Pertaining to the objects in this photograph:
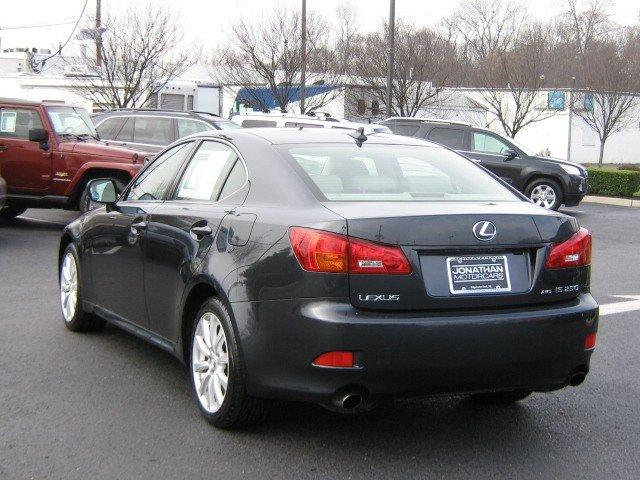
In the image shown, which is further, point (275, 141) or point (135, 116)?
point (135, 116)

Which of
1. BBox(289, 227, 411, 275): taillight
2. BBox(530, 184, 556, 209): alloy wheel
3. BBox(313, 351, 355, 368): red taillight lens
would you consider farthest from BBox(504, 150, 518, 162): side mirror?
BBox(313, 351, 355, 368): red taillight lens

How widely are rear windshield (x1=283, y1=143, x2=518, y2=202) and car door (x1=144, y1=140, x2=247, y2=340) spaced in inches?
17.2

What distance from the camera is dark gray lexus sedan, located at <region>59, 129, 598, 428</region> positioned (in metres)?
4.58

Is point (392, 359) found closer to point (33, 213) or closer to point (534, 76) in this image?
point (33, 213)

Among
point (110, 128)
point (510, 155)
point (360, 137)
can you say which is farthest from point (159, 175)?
point (510, 155)

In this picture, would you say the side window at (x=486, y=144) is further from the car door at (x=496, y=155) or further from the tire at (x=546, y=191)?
the tire at (x=546, y=191)

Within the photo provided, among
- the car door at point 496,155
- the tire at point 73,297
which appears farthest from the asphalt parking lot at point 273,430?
the car door at point 496,155

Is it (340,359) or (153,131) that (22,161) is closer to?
(153,131)

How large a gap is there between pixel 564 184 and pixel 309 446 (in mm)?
16632

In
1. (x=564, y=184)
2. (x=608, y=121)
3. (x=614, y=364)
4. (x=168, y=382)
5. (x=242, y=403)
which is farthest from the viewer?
(x=608, y=121)

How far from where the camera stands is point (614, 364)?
6.98m

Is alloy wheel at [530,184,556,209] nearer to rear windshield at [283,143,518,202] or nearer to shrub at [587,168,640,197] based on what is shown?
shrub at [587,168,640,197]

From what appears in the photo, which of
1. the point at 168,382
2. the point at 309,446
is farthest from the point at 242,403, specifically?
the point at 168,382

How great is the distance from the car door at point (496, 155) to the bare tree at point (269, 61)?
13.9 metres
